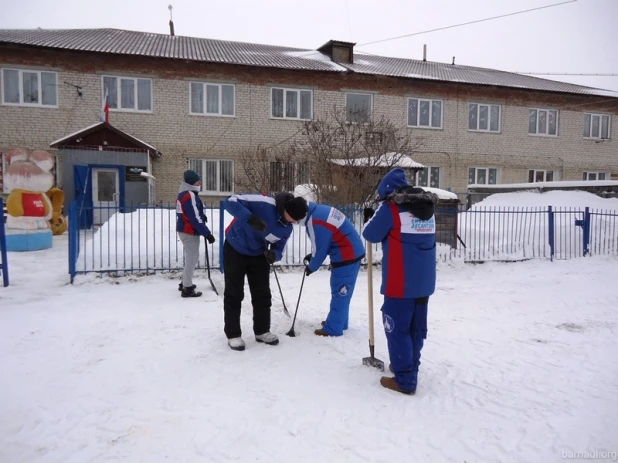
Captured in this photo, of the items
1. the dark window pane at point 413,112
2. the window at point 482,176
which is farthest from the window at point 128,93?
the window at point 482,176

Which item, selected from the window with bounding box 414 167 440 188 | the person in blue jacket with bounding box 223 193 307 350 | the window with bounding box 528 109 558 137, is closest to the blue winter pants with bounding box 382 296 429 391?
the person in blue jacket with bounding box 223 193 307 350

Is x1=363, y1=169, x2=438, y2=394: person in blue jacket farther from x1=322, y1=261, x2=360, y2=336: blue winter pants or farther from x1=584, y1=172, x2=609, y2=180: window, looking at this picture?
x1=584, y1=172, x2=609, y2=180: window

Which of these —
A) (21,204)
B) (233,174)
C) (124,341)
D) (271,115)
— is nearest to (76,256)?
(21,204)

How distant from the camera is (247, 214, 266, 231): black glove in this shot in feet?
12.5

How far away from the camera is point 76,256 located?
730 centimetres

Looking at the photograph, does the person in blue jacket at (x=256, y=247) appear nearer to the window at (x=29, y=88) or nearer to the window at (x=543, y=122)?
the window at (x=29, y=88)

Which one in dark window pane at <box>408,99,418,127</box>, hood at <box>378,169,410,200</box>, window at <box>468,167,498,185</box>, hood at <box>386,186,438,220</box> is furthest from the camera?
window at <box>468,167,498,185</box>

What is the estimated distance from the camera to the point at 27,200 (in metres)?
8.56

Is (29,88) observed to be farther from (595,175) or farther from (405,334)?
(595,175)

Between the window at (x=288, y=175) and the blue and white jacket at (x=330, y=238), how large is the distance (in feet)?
21.2

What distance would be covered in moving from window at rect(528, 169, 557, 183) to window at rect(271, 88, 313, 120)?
11.6 meters

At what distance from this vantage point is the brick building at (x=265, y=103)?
15266 mm

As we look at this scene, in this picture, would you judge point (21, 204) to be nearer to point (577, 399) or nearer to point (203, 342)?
point (203, 342)

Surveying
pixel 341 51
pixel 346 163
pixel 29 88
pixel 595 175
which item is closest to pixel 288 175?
pixel 346 163
